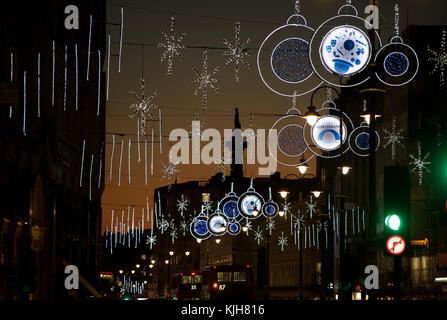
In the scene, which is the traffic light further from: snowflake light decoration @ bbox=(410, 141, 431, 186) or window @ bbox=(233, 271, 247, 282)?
snowflake light decoration @ bbox=(410, 141, 431, 186)

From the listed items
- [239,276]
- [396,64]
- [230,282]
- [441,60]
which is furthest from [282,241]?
[396,64]

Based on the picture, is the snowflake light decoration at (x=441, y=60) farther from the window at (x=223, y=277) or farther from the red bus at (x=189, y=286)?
the red bus at (x=189, y=286)

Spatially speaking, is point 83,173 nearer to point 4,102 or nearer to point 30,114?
point 30,114

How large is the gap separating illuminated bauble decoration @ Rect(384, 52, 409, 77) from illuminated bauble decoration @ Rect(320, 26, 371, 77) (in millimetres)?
10238

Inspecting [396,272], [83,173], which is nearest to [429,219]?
[83,173]

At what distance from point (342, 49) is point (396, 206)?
5.79 m

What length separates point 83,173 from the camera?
65.6 metres

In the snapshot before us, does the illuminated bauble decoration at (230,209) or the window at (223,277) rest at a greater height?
the illuminated bauble decoration at (230,209)

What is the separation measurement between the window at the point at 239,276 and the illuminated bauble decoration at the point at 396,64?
18.7m

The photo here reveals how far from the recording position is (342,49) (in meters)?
18.6

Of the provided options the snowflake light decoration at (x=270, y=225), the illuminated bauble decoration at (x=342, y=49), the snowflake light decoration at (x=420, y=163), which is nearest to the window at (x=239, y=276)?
the snowflake light decoration at (x=270, y=225)

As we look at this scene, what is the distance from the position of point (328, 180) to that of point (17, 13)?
5292cm

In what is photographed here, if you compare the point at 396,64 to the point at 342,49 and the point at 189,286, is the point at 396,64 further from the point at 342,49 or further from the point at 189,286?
the point at 189,286

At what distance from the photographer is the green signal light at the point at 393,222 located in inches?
534
